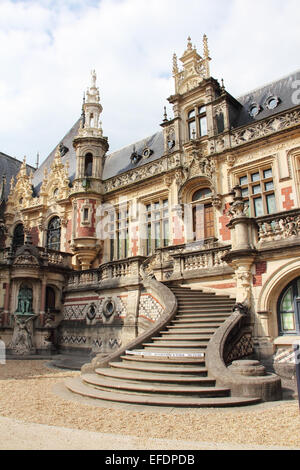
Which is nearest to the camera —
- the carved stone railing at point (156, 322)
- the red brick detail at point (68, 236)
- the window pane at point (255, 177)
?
the carved stone railing at point (156, 322)

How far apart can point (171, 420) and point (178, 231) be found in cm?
1378

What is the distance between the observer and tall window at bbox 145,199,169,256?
20.5 m

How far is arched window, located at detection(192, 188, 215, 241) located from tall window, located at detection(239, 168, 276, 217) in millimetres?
2110

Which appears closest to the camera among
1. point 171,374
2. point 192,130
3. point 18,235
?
point 171,374

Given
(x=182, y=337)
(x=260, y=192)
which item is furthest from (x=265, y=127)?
(x=182, y=337)

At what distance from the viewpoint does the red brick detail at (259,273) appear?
35.0 ft

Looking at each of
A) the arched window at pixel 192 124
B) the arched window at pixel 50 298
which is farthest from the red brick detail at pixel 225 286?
the arched window at pixel 50 298

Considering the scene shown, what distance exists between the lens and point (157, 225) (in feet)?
69.1

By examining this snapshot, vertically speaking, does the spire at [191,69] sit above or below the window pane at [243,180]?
above

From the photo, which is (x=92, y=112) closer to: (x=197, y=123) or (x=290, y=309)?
(x=197, y=123)

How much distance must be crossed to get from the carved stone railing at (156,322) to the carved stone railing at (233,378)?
207 cm

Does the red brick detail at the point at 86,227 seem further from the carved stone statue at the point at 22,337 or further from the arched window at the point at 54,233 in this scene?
the carved stone statue at the point at 22,337

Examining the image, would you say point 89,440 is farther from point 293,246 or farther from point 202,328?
point 293,246

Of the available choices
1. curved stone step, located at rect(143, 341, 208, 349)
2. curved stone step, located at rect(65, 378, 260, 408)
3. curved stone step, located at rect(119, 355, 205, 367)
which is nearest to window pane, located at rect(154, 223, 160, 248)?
curved stone step, located at rect(143, 341, 208, 349)
